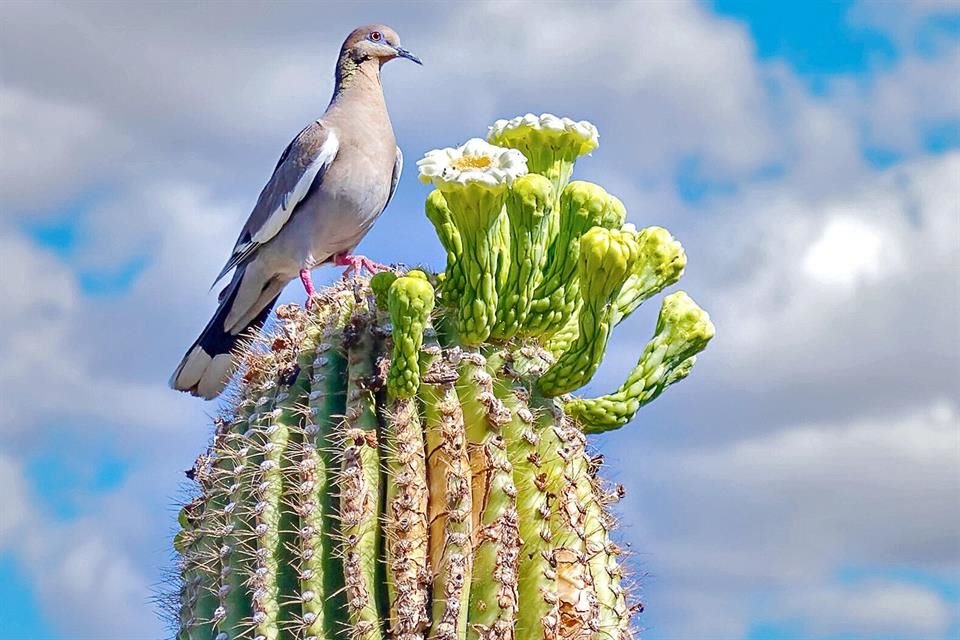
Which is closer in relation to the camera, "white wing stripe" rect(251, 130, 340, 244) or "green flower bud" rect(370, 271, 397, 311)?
"green flower bud" rect(370, 271, 397, 311)

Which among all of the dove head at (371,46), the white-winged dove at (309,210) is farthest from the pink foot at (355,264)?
the dove head at (371,46)

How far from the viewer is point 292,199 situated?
727 cm

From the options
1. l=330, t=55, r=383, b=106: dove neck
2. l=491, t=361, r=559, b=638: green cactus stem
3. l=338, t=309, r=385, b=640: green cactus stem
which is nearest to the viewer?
l=338, t=309, r=385, b=640: green cactus stem

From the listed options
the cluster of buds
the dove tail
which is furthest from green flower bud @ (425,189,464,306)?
the dove tail

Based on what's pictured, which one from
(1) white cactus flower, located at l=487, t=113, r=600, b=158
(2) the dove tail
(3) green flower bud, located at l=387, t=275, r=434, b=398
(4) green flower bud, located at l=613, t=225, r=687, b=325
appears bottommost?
(3) green flower bud, located at l=387, t=275, r=434, b=398

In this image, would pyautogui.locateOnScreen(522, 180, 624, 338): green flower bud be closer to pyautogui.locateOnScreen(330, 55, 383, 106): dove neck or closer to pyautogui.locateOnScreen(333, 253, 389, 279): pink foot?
pyautogui.locateOnScreen(333, 253, 389, 279): pink foot

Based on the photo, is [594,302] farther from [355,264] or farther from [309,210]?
[309,210]

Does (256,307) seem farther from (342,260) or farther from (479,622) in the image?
(479,622)

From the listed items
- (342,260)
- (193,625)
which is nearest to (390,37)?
(342,260)

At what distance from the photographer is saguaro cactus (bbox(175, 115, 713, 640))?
10.4 ft

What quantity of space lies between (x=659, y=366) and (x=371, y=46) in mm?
4896

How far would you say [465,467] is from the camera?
3225 millimetres

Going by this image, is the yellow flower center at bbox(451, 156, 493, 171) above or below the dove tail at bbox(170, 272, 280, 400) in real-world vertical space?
below

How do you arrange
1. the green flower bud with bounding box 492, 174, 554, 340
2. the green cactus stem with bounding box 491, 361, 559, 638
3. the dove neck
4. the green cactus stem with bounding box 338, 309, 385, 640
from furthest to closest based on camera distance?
the dove neck → the green flower bud with bounding box 492, 174, 554, 340 → the green cactus stem with bounding box 491, 361, 559, 638 → the green cactus stem with bounding box 338, 309, 385, 640
